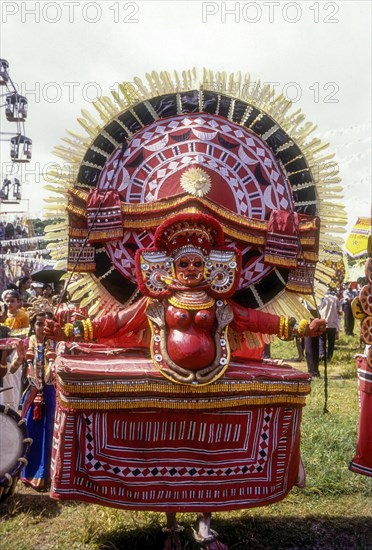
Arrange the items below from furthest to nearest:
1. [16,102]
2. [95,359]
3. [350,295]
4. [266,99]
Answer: [16,102]
[350,295]
[266,99]
[95,359]

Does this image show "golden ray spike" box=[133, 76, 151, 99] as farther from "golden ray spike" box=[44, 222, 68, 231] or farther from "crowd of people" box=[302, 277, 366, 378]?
"crowd of people" box=[302, 277, 366, 378]

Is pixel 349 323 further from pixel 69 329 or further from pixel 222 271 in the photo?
pixel 69 329

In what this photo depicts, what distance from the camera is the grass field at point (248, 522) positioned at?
4230 mm

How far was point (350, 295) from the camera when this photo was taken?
18.2 meters

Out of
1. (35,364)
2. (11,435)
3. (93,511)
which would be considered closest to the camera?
(11,435)

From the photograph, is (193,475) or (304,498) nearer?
(193,475)

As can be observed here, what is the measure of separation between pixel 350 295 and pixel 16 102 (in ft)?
44.5

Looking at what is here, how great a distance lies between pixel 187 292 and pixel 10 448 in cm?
141

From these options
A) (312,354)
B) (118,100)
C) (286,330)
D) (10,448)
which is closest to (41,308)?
(10,448)

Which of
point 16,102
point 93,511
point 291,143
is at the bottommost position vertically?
point 93,511

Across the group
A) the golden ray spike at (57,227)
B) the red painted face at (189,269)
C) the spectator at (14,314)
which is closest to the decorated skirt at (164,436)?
the red painted face at (189,269)

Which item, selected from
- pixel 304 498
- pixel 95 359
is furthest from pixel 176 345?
pixel 304 498

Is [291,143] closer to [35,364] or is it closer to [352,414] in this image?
[35,364]

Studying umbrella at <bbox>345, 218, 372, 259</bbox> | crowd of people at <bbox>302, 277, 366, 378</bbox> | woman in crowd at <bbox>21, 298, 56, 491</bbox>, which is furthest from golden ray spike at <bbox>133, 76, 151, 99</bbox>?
umbrella at <bbox>345, 218, 372, 259</bbox>
